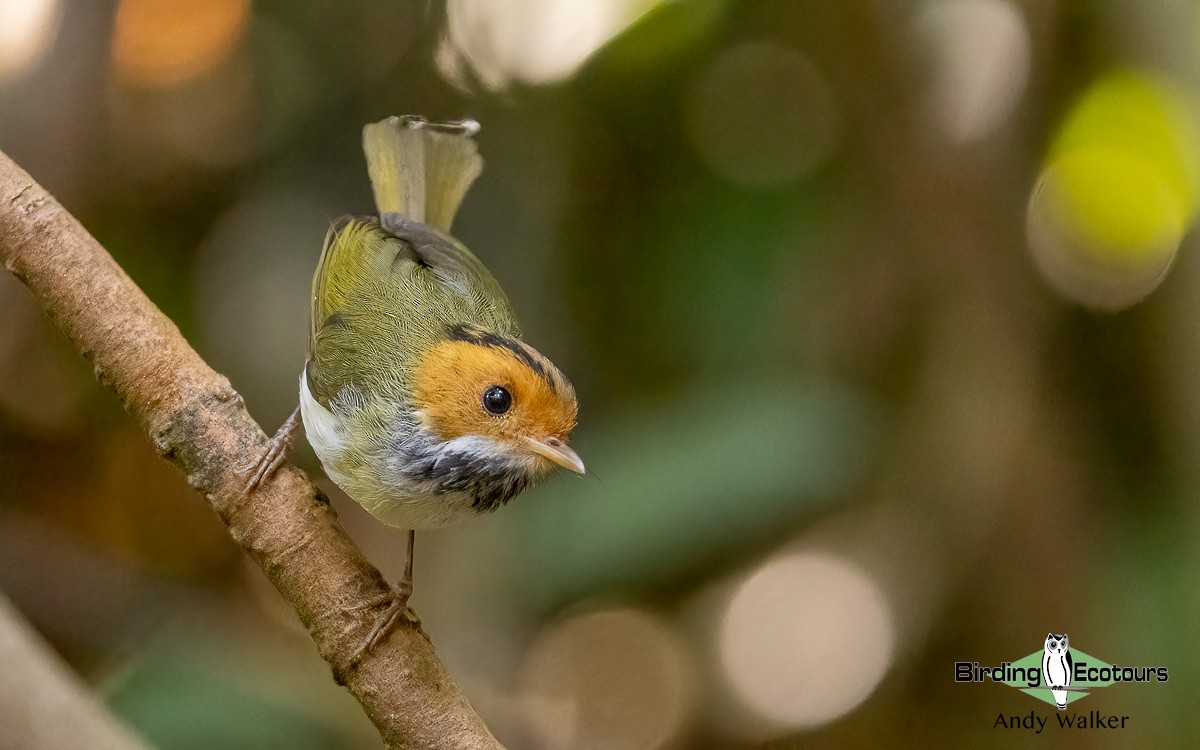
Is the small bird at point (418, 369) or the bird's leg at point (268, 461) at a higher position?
the small bird at point (418, 369)

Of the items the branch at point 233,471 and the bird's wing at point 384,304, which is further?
the bird's wing at point 384,304

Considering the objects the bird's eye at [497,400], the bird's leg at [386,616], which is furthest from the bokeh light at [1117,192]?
the bird's leg at [386,616]

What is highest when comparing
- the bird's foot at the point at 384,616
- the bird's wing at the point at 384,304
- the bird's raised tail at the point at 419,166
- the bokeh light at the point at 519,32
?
the bokeh light at the point at 519,32

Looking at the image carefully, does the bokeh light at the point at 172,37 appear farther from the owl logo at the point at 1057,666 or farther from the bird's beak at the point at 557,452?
the owl logo at the point at 1057,666

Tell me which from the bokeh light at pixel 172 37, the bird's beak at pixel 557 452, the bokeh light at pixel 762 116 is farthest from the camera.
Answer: the bokeh light at pixel 762 116

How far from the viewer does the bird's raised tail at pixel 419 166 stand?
150 centimetres

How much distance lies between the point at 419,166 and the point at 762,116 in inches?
26.5

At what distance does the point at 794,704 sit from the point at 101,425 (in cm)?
135

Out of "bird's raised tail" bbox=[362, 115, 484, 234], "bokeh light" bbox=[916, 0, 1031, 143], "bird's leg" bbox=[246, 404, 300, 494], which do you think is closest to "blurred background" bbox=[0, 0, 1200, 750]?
"bokeh light" bbox=[916, 0, 1031, 143]

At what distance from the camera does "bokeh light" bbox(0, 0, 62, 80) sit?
59.6 inches

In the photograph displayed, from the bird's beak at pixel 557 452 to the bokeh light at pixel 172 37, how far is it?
1.08 m

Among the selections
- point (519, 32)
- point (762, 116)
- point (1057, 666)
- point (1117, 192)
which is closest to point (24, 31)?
point (519, 32)

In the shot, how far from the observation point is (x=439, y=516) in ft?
3.83

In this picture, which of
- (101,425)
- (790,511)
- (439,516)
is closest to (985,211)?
(790,511)
